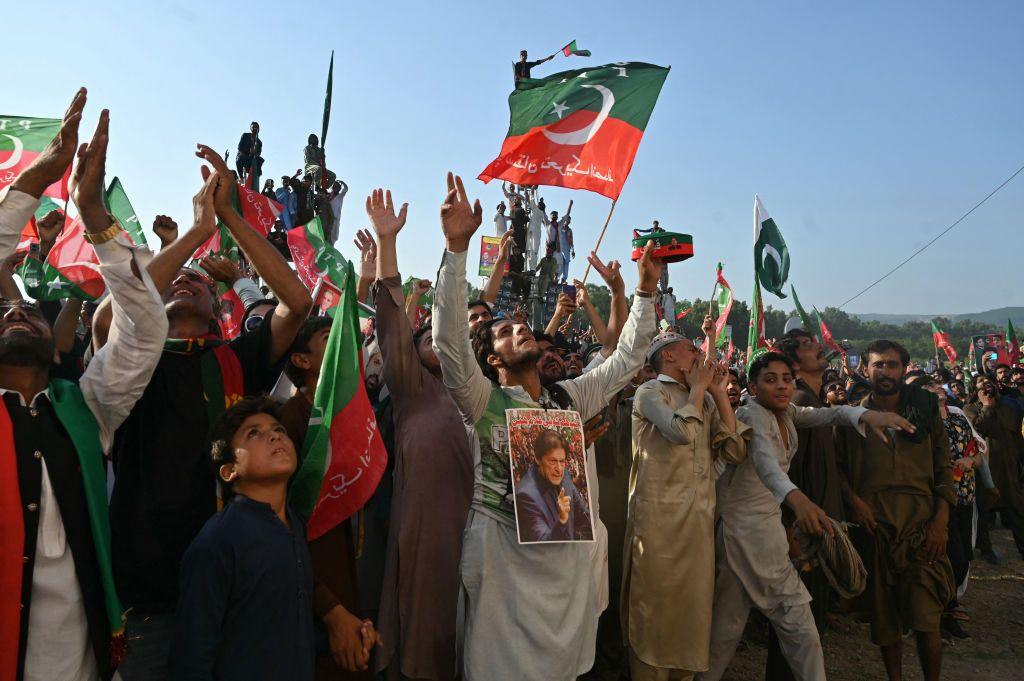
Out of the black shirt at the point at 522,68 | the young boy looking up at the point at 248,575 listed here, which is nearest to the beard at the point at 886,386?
the young boy looking up at the point at 248,575

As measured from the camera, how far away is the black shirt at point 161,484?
249cm

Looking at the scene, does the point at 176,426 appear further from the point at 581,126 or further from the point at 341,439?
the point at 581,126

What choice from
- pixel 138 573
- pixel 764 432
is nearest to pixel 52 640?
pixel 138 573

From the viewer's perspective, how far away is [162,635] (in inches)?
99.7

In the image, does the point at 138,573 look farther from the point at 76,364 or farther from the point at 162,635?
the point at 76,364

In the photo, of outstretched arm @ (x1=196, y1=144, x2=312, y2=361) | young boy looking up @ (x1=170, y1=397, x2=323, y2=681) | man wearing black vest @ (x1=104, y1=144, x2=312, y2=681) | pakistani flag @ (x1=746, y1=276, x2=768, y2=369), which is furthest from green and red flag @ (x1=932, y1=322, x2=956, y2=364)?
young boy looking up @ (x1=170, y1=397, x2=323, y2=681)

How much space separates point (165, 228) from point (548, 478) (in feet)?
6.73

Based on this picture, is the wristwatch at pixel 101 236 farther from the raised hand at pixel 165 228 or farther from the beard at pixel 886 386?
the beard at pixel 886 386

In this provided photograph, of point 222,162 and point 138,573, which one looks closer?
point 138,573

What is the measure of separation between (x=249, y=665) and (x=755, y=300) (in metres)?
6.12

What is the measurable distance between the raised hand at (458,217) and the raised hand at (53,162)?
4.07 ft

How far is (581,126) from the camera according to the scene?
18.1 ft

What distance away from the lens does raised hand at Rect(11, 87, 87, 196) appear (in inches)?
91.7

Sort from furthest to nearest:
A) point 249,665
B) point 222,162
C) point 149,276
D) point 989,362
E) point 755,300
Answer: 1. point 989,362
2. point 755,300
3. point 222,162
4. point 149,276
5. point 249,665
